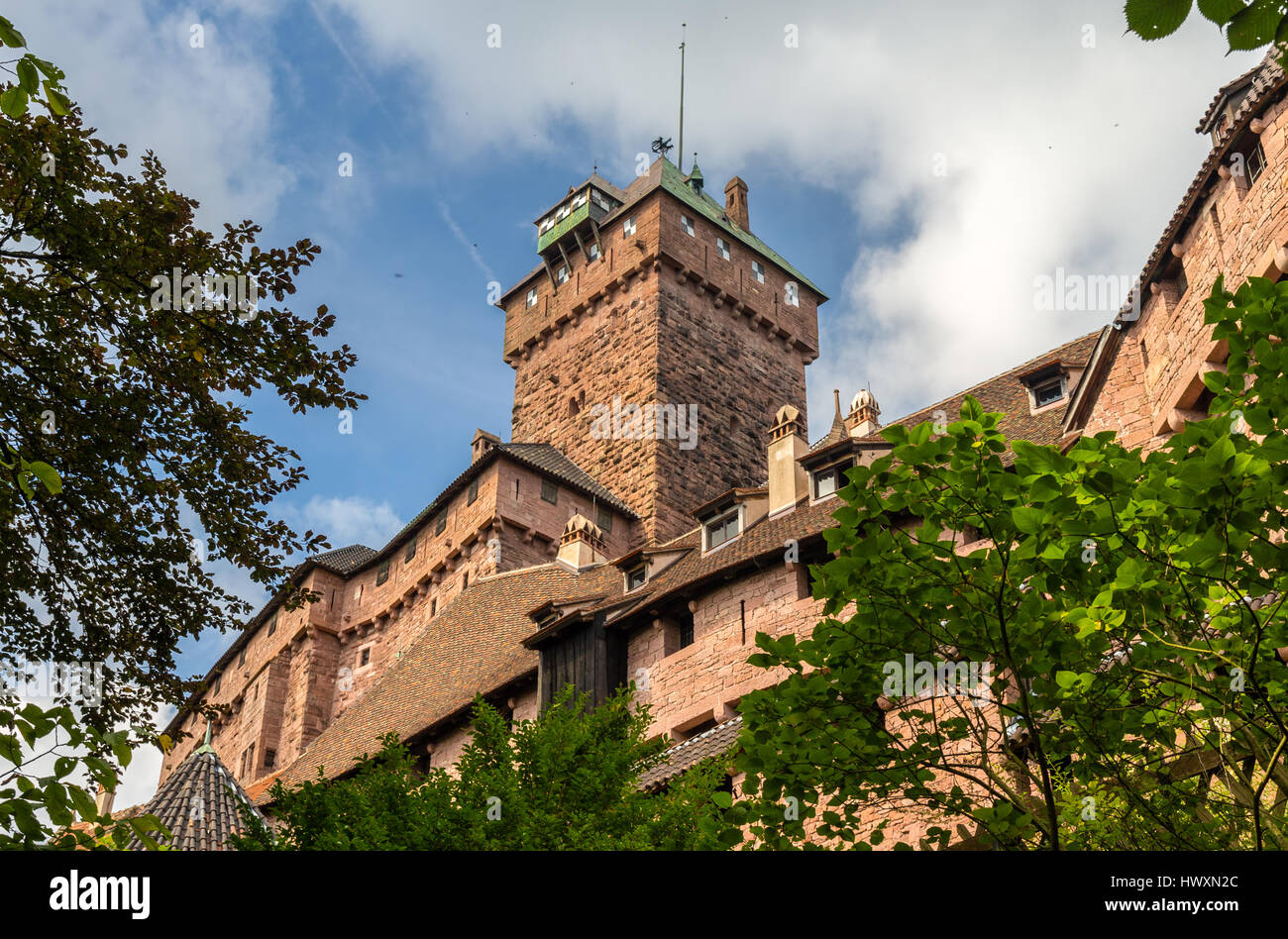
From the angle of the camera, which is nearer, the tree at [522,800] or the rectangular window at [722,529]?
the tree at [522,800]

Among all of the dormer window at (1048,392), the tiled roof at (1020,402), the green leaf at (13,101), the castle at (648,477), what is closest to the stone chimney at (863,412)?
the castle at (648,477)

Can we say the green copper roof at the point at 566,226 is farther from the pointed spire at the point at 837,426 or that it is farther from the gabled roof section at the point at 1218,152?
the gabled roof section at the point at 1218,152

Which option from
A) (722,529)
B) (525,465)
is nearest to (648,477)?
(525,465)

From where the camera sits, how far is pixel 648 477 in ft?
128

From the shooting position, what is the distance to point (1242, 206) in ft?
47.2

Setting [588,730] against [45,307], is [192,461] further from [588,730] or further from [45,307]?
[588,730]

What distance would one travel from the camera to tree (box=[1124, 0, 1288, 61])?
147 inches

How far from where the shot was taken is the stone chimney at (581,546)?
110 ft

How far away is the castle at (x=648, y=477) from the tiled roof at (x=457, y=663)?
12 cm

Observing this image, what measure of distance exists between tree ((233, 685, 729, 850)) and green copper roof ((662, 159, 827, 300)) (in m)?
33.3

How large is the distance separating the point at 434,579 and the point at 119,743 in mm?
32989

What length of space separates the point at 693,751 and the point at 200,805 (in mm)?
6615

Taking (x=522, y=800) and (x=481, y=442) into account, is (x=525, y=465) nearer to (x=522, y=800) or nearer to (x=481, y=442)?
(x=481, y=442)

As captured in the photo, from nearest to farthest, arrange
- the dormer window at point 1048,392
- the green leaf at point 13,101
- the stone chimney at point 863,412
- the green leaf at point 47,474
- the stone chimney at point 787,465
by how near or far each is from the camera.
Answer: the green leaf at point 47,474 → the green leaf at point 13,101 → the dormer window at point 1048,392 → the stone chimney at point 787,465 → the stone chimney at point 863,412
